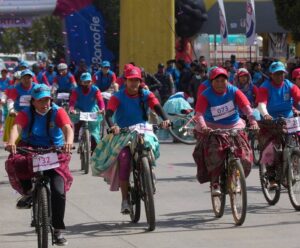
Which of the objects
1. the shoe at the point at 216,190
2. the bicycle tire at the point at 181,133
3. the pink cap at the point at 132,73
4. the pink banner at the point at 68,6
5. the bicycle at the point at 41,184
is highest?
the pink banner at the point at 68,6

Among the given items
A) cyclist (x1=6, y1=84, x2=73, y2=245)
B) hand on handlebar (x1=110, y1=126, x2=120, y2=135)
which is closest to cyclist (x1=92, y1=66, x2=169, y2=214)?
hand on handlebar (x1=110, y1=126, x2=120, y2=135)

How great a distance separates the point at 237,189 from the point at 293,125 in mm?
1412

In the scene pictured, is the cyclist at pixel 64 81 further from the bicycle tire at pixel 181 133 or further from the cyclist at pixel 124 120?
the cyclist at pixel 124 120

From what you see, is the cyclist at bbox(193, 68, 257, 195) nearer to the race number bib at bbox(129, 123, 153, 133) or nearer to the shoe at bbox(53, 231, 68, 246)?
the race number bib at bbox(129, 123, 153, 133)

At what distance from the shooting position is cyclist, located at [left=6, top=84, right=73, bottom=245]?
8797mm

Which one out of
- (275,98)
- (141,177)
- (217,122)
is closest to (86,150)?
(275,98)

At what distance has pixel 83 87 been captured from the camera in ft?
55.0

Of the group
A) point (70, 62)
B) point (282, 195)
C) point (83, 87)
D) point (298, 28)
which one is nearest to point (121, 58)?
point (70, 62)

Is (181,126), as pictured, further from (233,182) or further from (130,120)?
(233,182)

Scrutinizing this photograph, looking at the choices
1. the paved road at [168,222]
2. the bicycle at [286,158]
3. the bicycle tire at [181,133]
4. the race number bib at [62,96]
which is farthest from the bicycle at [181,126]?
the bicycle at [286,158]

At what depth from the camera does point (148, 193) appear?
995 centimetres

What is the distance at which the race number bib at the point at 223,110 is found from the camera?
35.5 feet

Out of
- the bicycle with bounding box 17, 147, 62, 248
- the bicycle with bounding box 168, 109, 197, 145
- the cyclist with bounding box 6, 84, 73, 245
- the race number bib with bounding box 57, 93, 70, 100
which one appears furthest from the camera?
the race number bib with bounding box 57, 93, 70, 100

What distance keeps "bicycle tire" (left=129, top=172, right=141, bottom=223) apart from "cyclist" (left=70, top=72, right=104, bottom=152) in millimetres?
5768
